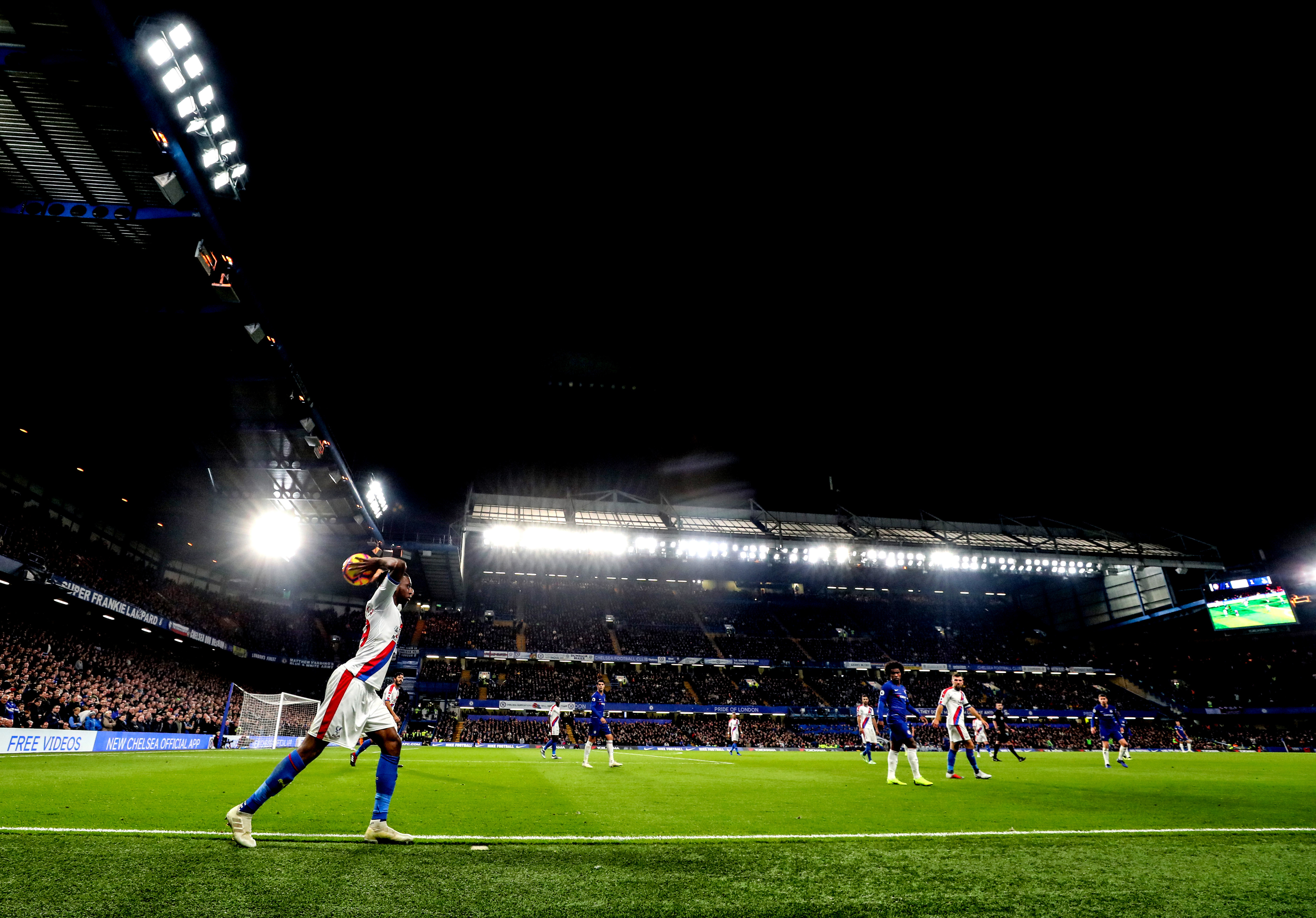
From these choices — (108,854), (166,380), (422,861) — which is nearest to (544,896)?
(422,861)

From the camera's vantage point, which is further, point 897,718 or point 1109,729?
point 1109,729

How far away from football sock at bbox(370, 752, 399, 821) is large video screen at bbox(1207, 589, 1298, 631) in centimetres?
5609

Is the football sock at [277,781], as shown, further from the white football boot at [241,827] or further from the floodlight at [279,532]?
the floodlight at [279,532]

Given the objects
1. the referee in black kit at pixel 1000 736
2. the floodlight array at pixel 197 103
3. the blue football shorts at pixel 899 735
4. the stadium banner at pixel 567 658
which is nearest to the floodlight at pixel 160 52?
the floodlight array at pixel 197 103

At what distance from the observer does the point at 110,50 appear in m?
9.36

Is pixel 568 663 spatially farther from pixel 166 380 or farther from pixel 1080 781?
pixel 1080 781

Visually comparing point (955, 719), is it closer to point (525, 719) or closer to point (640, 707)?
point (640, 707)

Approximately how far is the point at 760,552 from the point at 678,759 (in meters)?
19.1

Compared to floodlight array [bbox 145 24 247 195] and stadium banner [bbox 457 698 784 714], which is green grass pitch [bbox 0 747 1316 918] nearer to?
floodlight array [bbox 145 24 247 195]

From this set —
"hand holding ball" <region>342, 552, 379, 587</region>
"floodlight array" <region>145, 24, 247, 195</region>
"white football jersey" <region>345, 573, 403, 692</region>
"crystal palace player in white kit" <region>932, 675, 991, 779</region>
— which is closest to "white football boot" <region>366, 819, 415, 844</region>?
"white football jersey" <region>345, 573, 403, 692</region>

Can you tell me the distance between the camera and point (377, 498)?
1093 inches

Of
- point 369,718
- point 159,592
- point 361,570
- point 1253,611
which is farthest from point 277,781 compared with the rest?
point 1253,611

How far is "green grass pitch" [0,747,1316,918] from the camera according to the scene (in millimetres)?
3352

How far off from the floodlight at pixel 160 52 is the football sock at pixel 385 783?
39.3ft
